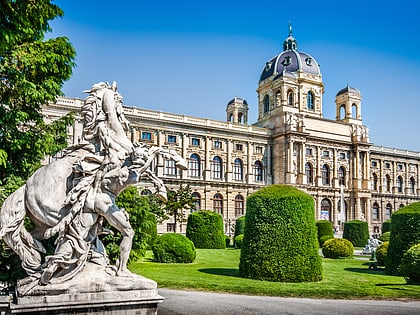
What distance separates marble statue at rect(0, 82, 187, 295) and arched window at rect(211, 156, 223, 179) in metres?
41.5

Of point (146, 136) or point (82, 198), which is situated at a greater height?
point (146, 136)

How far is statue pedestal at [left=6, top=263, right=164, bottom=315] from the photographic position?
4.52 metres

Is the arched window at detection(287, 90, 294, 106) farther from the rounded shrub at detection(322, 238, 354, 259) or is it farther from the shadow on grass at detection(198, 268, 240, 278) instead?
the shadow on grass at detection(198, 268, 240, 278)

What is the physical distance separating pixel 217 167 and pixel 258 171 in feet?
18.8

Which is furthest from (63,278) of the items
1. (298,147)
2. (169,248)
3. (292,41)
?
(292,41)

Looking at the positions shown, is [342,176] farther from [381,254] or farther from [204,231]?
[381,254]

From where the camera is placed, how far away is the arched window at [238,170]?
4842cm

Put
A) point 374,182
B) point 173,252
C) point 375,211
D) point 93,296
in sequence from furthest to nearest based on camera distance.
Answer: point 374,182 < point 375,211 < point 173,252 < point 93,296

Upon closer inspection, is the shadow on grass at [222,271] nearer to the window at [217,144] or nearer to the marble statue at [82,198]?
the marble statue at [82,198]

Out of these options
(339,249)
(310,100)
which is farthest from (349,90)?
(339,249)

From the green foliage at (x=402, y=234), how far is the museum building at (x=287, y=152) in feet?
91.0

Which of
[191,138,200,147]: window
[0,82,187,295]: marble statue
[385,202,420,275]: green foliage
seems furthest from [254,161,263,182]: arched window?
[0,82,187,295]: marble statue

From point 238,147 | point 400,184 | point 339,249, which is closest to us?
point 339,249

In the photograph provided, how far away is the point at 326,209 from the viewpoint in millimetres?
52875
